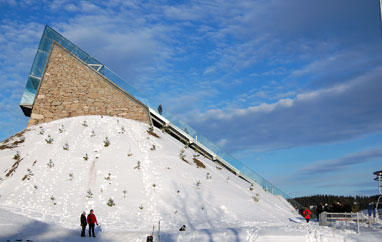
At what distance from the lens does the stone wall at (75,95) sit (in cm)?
2557

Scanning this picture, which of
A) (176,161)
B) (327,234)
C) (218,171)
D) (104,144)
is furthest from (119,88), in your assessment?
(327,234)

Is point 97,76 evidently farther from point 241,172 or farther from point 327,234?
point 327,234

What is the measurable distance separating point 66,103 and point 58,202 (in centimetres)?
976

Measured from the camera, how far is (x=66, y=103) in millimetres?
25766

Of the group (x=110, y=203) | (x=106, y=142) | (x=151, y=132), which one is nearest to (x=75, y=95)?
(x=106, y=142)

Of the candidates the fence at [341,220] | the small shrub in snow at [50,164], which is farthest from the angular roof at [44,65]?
the fence at [341,220]

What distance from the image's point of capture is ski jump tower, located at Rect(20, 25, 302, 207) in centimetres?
2573

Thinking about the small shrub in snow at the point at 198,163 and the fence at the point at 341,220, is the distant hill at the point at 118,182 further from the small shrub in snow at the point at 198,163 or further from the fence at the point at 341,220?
the fence at the point at 341,220

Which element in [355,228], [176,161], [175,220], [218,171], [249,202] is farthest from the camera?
[218,171]

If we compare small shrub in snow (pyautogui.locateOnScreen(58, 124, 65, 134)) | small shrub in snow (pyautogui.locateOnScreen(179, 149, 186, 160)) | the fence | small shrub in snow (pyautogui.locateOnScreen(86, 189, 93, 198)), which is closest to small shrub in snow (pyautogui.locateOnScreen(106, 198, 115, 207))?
small shrub in snow (pyautogui.locateOnScreen(86, 189, 93, 198))

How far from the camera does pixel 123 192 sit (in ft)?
62.2

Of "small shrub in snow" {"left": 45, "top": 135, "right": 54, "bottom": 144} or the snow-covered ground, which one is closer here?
the snow-covered ground

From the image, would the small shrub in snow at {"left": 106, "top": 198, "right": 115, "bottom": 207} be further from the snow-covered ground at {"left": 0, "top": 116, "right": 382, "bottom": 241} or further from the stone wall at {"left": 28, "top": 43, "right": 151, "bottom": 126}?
the stone wall at {"left": 28, "top": 43, "right": 151, "bottom": 126}

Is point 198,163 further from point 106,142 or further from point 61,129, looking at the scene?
point 61,129
